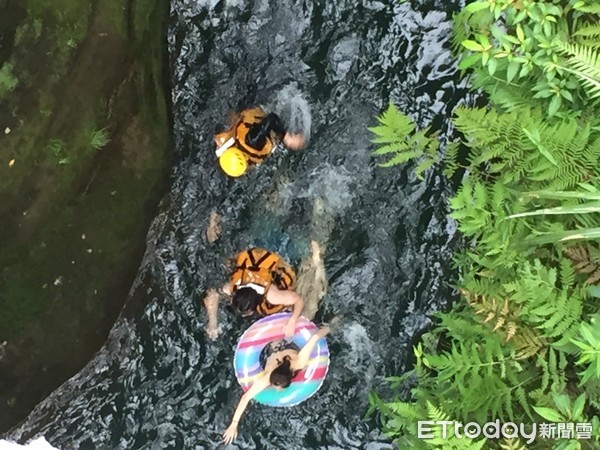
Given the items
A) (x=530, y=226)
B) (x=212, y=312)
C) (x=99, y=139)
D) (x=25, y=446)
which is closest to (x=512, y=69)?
(x=530, y=226)

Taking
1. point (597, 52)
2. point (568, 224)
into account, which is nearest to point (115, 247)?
point (568, 224)

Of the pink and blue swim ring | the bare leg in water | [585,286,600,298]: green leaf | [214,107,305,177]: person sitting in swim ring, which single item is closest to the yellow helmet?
[214,107,305,177]: person sitting in swim ring

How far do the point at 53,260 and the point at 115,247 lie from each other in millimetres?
347

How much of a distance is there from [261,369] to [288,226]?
2.96ft

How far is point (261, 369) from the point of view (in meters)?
3.55

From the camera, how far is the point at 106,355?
359 cm

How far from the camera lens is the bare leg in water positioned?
349cm

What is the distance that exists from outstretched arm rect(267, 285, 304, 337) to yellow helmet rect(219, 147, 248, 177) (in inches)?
28.7

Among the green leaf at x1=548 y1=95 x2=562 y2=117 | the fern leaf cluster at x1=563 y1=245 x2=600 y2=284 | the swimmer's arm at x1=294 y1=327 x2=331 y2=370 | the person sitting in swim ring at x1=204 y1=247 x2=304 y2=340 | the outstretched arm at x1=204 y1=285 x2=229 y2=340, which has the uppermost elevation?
the green leaf at x1=548 y1=95 x2=562 y2=117

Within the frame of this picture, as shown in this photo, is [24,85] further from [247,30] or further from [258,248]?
[258,248]

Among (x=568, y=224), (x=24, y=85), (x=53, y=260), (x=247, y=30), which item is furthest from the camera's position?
(x=247, y=30)

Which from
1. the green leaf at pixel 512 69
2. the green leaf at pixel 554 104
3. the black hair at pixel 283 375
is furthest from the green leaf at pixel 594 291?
the black hair at pixel 283 375

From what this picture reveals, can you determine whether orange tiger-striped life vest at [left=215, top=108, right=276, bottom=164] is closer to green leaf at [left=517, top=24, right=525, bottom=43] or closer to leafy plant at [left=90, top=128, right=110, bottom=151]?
leafy plant at [left=90, top=128, right=110, bottom=151]

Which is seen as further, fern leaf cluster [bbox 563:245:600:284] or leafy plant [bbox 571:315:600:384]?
fern leaf cluster [bbox 563:245:600:284]
